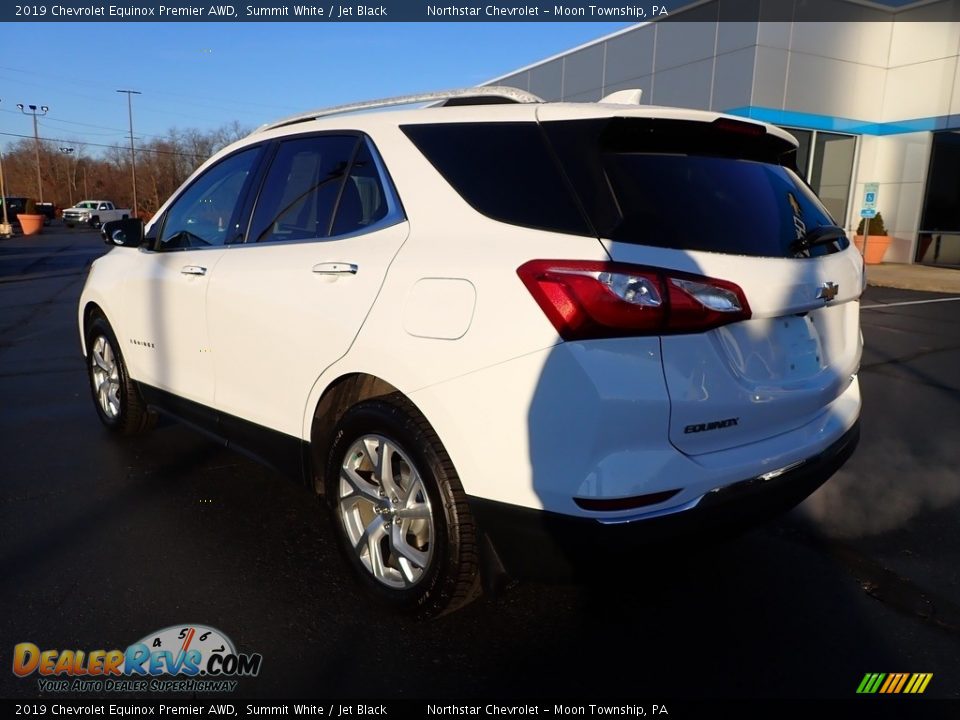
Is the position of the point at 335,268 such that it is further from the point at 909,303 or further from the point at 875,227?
the point at 875,227

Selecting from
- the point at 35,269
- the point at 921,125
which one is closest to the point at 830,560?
the point at 35,269

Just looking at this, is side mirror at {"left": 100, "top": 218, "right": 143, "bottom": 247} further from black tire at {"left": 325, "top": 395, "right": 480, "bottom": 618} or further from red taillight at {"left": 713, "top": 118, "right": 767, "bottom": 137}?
red taillight at {"left": 713, "top": 118, "right": 767, "bottom": 137}

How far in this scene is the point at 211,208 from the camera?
12.9 feet

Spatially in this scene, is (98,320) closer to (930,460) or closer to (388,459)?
(388,459)

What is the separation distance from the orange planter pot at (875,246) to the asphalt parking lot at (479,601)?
18.7 m

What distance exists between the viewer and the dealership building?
62.8 feet

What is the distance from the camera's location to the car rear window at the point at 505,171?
2297 millimetres

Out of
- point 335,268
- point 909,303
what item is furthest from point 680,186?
point 909,303

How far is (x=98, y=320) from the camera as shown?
486cm

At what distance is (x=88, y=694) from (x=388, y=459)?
1206 mm

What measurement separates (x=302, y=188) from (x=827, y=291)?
224cm

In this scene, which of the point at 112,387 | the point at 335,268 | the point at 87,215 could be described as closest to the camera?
the point at 335,268

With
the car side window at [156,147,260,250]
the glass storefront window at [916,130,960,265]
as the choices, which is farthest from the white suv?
the glass storefront window at [916,130,960,265]

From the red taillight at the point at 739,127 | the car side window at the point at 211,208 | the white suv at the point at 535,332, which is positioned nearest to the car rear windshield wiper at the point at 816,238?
the white suv at the point at 535,332
